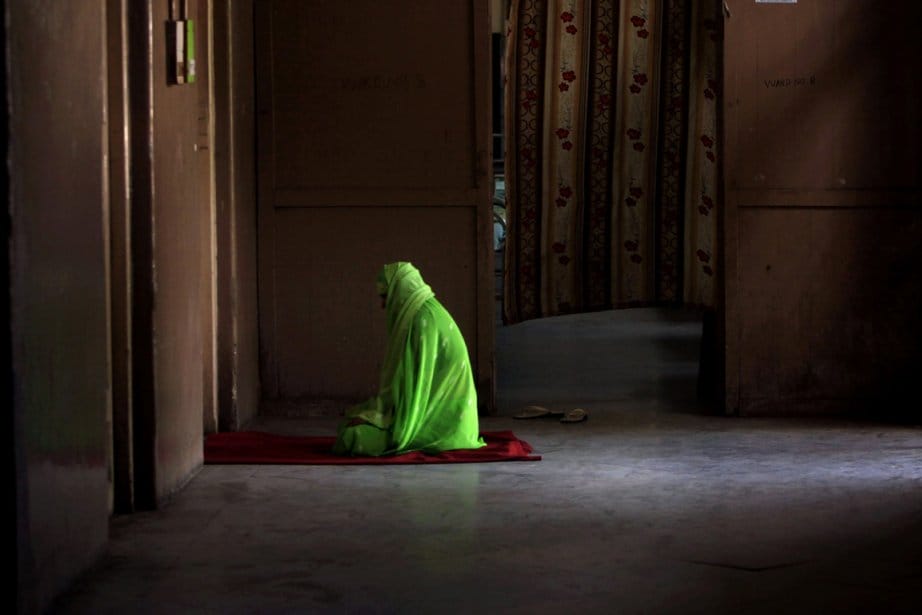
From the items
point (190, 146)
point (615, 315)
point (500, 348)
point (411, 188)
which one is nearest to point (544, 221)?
point (411, 188)

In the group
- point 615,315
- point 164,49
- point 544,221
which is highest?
point 164,49

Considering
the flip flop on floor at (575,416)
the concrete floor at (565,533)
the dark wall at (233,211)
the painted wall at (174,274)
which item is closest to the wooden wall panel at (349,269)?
the dark wall at (233,211)

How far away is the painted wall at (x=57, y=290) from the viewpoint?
361 cm

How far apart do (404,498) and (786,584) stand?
6.33ft

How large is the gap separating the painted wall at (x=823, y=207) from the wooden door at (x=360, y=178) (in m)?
1.60

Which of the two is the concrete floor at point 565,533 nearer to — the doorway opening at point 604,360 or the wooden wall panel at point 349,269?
the wooden wall panel at point 349,269

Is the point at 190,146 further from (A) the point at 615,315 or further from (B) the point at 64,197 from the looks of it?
(A) the point at 615,315

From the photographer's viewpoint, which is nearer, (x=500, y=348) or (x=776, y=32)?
(x=776, y=32)

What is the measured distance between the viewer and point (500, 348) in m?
12.8

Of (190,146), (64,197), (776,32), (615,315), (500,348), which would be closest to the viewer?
(64,197)

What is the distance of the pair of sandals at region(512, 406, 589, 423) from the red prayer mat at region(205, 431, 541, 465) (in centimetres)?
81

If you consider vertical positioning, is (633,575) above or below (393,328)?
below

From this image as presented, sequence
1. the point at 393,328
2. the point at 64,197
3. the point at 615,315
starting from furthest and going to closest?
the point at 615,315 → the point at 393,328 → the point at 64,197

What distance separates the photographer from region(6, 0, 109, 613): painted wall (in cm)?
361
